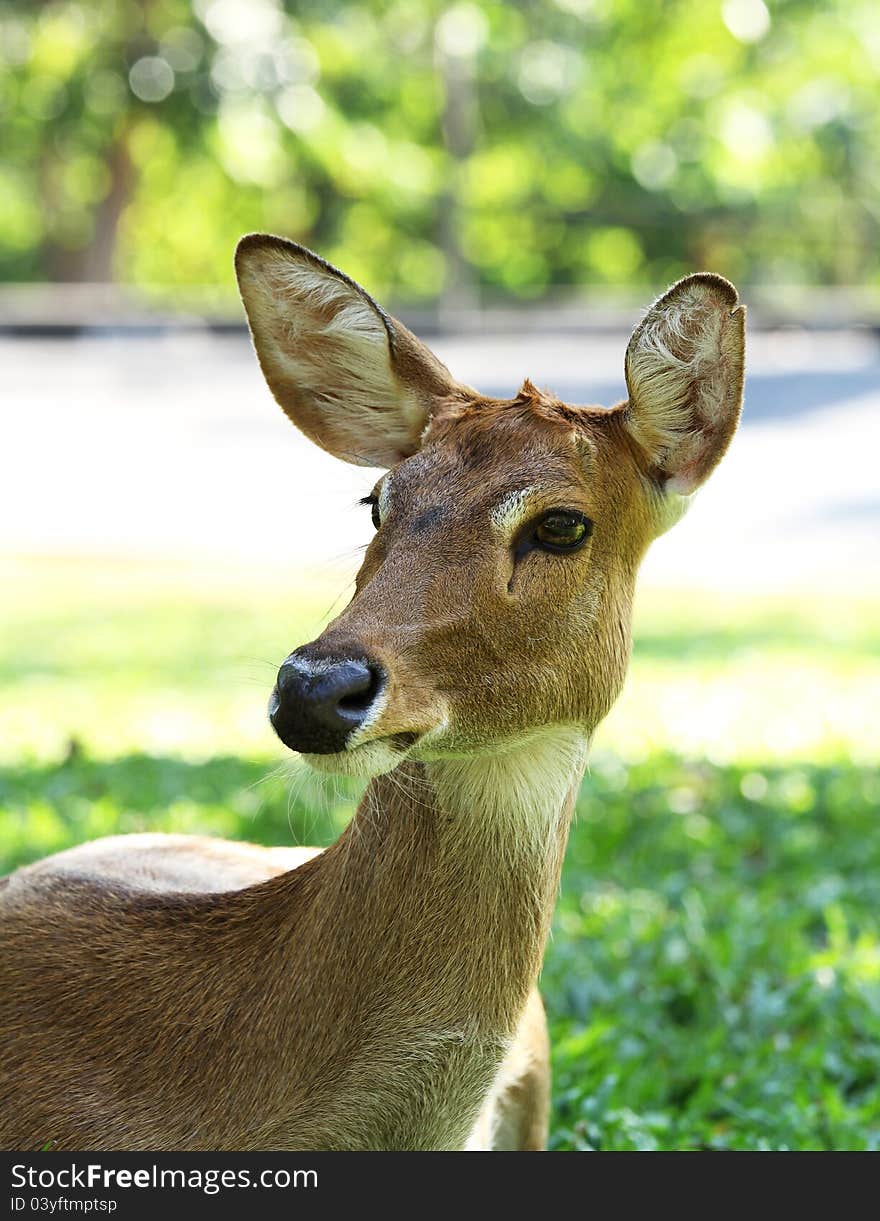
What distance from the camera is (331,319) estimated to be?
305cm

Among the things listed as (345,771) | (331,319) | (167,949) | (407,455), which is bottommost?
(167,949)

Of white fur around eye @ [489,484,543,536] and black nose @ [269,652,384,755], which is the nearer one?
black nose @ [269,652,384,755]

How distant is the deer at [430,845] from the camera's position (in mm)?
2633

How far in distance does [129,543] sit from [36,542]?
2.45ft

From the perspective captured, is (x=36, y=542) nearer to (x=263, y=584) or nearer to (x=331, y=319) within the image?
(x=263, y=584)

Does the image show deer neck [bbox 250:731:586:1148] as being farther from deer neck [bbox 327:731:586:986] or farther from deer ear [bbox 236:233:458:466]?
deer ear [bbox 236:233:458:466]

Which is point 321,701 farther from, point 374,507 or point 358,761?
point 374,507

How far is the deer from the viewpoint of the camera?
2.63 metres

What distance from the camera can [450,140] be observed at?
29047 mm

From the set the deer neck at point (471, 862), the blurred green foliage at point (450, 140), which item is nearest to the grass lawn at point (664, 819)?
the deer neck at point (471, 862)

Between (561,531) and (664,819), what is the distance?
134 inches

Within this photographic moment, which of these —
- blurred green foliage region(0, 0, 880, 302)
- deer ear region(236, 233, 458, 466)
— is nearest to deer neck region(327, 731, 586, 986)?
deer ear region(236, 233, 458, 466)

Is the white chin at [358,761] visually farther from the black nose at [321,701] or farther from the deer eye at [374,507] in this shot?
the deer eye at [374,507]
